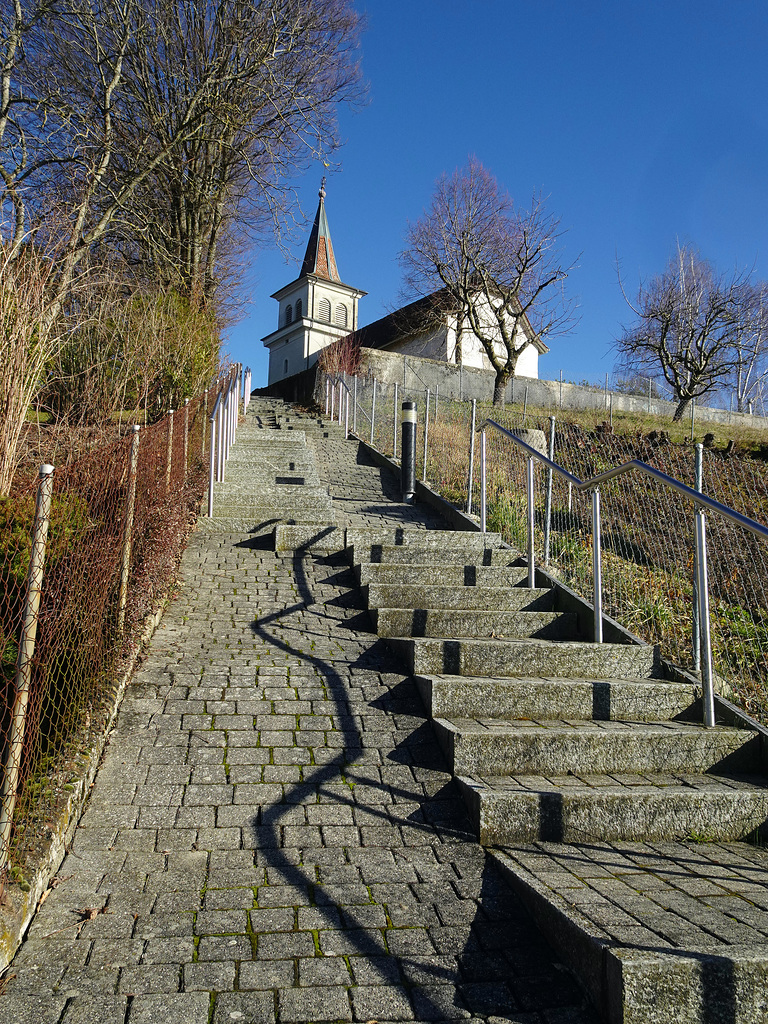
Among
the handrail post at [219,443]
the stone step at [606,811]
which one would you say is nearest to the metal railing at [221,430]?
the handrail post at [219,443]

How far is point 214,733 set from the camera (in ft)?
12.6

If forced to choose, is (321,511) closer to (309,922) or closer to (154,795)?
(154,795)

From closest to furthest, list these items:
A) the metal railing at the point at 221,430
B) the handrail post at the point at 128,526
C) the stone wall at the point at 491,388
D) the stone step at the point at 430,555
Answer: the handrail post at the point at 128,526, the stone step at the point at 430,555, the metal railing at the point at 221,430, the stone wall at the point at 491,388

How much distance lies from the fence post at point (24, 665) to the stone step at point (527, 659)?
2.48m

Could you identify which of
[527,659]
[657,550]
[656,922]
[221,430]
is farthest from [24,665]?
[221,430]

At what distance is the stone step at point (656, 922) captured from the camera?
2.18 meters

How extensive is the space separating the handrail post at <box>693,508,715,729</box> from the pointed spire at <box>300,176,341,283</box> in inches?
1887

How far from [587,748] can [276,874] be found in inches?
69.0

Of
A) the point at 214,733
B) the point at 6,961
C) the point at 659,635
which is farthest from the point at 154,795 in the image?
the point at 659,635

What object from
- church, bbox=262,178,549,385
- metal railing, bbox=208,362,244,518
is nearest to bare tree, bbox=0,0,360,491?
metal railing, bbox=208,362,244,518

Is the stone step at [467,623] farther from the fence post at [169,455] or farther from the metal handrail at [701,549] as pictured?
the fence post at [169,455]

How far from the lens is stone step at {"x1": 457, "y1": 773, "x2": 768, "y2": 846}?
324 centimetres

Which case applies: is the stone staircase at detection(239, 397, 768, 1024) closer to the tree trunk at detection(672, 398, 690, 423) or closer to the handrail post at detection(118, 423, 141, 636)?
the handrail post at detection(118, 423, 141, 636)

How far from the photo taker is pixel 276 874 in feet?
9.56
